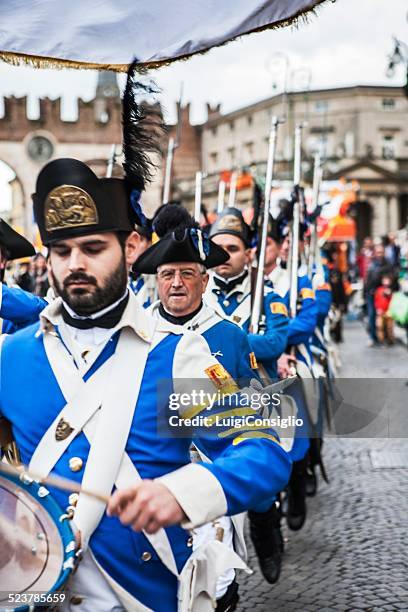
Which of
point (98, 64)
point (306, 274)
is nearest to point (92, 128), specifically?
point (306, 274)

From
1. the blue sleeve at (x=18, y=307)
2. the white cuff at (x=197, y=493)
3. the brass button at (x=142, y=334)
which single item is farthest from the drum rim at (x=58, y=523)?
the blue sleeve at (x=18, y=307)

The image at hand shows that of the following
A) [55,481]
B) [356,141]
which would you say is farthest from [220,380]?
[356,141]

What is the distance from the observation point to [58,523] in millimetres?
2371

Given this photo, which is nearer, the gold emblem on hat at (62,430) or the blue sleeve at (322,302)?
the gold emblem on hat at (62,430)

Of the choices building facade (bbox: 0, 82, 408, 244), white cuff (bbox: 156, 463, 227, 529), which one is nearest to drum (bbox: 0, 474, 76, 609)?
white cuff (bbox: 156, 463, 227, 529)

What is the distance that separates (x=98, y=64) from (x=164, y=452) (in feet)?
4.12

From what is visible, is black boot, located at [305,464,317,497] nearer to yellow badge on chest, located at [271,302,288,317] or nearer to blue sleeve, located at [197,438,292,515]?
yellow badge on chest, located at [271,302,288,317]

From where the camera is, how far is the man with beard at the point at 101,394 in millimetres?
2568

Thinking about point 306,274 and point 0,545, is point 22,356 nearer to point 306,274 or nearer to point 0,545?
point 0,545

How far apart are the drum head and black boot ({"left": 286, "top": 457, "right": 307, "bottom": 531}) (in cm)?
474

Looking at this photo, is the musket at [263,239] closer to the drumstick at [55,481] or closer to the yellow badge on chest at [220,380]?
the yellow badge on chest at [220,380]

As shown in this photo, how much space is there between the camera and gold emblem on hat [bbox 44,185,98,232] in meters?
2.64

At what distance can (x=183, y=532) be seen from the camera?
2705 millimetres

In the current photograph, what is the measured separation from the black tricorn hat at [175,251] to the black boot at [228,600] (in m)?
1.44
